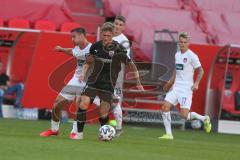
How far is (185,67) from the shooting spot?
56.6 ft

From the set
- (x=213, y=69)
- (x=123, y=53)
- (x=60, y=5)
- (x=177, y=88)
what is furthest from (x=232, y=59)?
(x=123, y=53)

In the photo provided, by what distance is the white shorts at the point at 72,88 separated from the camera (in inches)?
596

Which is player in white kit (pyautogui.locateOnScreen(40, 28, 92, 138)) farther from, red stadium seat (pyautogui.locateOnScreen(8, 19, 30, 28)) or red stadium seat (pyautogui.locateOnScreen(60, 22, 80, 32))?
red stadium seat (pyautogui.locateOnScreen(60, 22, 80, 32))

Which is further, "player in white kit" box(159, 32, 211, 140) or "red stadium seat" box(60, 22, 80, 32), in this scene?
"red stadium seat" box(60, 22, 80, 32)

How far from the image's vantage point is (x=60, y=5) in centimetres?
2450

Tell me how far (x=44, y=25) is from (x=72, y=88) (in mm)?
8555

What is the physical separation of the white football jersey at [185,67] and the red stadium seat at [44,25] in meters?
7.24

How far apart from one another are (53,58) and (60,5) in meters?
2.41

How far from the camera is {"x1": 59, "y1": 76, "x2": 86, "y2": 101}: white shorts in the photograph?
15133 mm

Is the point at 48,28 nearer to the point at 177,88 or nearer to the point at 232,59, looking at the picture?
the point at 232,59

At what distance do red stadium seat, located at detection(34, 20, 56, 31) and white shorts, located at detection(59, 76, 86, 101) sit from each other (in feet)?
27.5

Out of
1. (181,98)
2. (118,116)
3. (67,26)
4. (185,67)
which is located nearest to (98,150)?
(118,116)

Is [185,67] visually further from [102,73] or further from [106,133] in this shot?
[106,133]

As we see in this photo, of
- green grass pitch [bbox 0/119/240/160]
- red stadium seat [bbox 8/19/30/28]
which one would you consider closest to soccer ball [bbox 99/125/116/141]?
A: green grass pitch [bbox 0/119/240/160]
